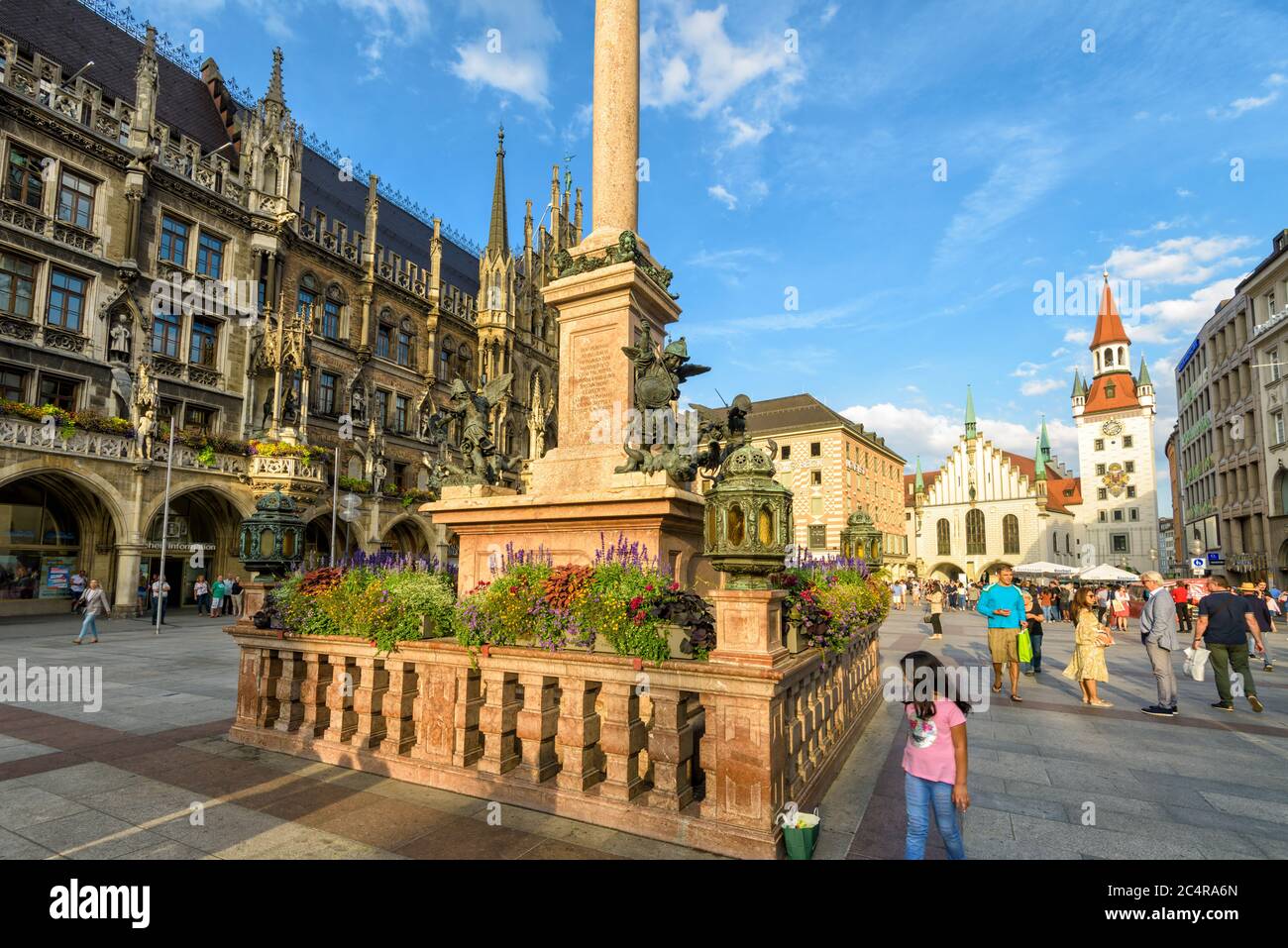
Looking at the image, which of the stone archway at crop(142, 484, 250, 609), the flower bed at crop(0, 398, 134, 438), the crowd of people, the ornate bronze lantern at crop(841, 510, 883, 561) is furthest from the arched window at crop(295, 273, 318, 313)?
the crowd of people

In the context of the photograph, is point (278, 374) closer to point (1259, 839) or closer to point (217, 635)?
point (217, 635)

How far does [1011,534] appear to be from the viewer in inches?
2566

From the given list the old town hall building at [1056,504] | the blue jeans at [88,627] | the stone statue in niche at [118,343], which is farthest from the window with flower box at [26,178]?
the old town hall building at [1056,504]

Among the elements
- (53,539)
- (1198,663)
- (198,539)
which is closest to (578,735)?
(1198,663)

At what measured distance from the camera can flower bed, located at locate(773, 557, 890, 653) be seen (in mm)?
5098

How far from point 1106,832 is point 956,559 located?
230 ft

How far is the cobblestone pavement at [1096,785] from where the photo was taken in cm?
425

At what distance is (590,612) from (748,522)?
1.41 meters

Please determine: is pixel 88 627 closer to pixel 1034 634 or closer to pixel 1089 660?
pixel 1089 660

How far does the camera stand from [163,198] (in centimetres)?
2675

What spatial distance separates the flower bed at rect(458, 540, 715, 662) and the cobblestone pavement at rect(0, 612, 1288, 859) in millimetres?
1217

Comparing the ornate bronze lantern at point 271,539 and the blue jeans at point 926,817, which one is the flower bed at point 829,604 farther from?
the ornate bronze lantern at point 271,539

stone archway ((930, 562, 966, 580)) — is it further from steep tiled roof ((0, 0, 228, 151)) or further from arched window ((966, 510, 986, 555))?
steep tiled roof ((0, 0, 228, 151))
